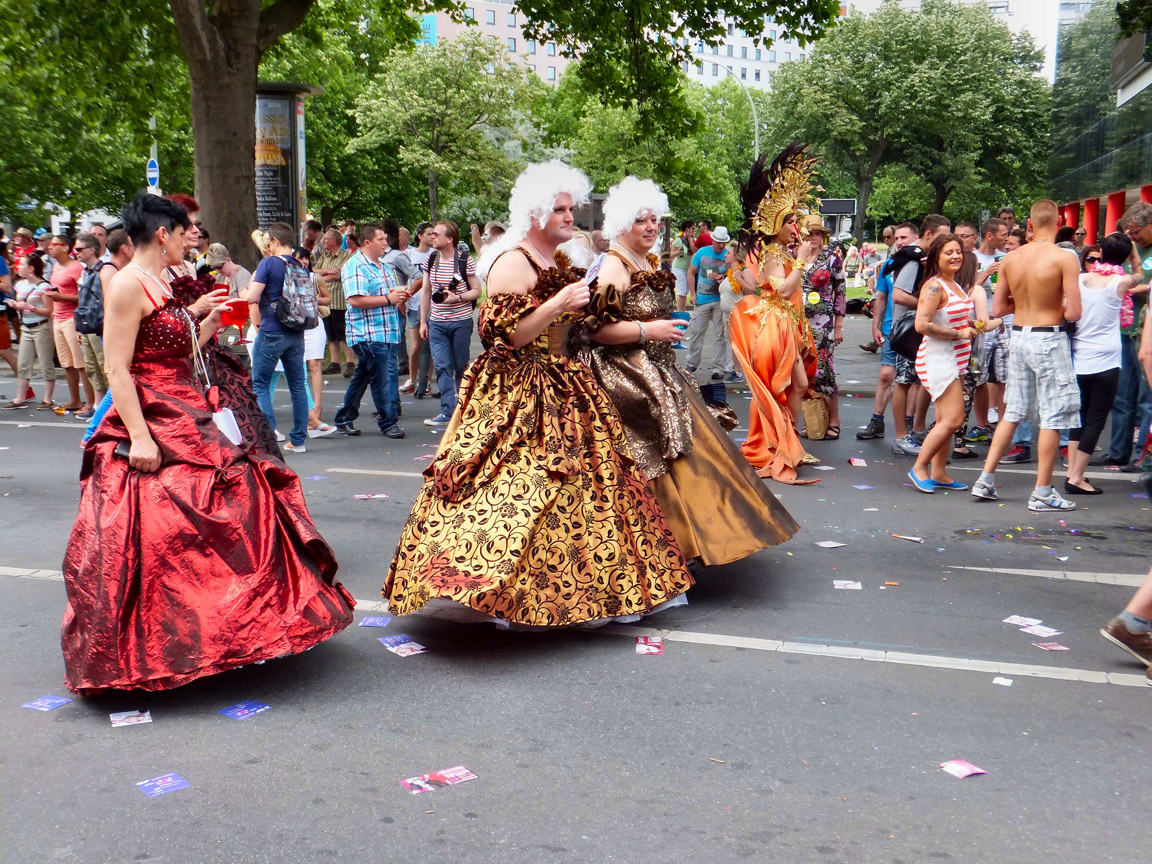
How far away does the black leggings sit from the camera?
321 inches

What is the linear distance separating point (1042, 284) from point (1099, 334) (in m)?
0.89

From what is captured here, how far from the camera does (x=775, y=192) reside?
28.1 ft

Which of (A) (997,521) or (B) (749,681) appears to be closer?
(B) (749,681)

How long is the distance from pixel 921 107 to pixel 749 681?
156 feet

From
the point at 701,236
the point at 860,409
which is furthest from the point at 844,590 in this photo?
the point at 701,236

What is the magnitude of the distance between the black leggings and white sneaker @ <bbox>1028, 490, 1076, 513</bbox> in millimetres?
699

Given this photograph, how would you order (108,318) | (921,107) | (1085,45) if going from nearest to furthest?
1. (108,318)
2. (1085,45)
3. (921,107)

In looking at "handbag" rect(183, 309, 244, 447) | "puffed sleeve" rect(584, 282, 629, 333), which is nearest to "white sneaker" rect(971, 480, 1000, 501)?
"puffed sleeve" rect(584, 282, 629, 333)

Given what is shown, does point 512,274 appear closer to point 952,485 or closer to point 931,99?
point 952,485

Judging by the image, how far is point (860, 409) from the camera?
12656mm

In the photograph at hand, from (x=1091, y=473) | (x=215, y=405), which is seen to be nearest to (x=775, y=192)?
(x=1091, y=473)

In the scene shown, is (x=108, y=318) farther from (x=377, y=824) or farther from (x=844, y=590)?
(x=844, y=590)

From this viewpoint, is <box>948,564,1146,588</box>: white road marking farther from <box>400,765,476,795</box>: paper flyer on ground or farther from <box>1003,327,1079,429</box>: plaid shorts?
<box>400,765,476,795</box>: paper flyer on ground

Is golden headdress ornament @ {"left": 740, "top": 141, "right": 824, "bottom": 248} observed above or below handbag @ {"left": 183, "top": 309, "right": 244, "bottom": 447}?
above
